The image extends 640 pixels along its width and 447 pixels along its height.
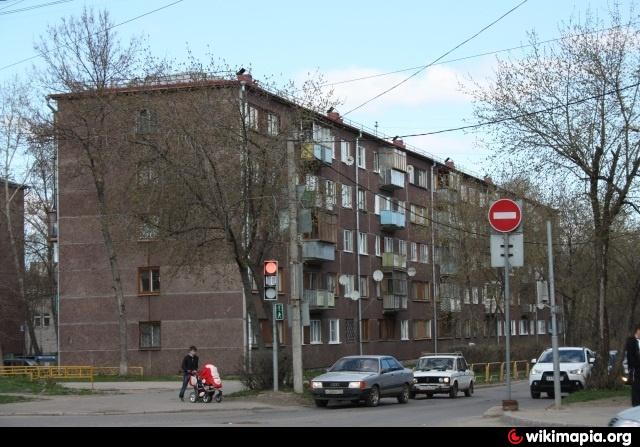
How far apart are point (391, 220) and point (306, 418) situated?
4528cm

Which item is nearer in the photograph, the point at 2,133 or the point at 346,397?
the point at 346,397

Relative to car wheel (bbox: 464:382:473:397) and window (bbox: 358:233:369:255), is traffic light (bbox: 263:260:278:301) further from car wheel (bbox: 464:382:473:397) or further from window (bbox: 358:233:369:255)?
window (bbox: 358:233:369:255)

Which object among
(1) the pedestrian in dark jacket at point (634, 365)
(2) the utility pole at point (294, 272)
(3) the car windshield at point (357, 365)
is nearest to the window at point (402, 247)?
(2) the utility pole at point (294, 272)

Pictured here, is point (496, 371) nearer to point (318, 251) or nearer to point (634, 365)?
point (318, 251)

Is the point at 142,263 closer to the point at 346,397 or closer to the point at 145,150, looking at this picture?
the point at 145,150

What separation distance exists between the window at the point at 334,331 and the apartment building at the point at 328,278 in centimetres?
13

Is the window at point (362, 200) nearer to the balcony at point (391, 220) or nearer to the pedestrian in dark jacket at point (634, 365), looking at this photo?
the balcony at point (391, 220)

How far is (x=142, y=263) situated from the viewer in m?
54.0

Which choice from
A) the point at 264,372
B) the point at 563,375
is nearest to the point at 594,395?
the point at 563,375

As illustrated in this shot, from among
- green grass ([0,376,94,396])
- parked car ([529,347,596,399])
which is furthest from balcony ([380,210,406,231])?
parked car ([529,347,596,399])

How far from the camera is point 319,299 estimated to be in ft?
186

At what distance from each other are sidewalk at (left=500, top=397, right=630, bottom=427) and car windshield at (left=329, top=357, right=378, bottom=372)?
23.3ft
